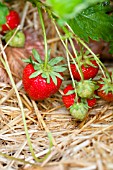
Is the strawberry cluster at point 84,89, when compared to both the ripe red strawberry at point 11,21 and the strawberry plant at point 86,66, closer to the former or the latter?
the strawberry plant at point 86,66

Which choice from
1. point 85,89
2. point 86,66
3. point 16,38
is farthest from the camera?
point 16,38

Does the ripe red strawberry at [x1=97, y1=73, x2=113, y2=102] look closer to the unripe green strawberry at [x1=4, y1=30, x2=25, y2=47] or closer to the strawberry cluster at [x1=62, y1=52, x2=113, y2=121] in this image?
the strawberry cluster at [x1=62, y1=52, x2=113, y2=121]

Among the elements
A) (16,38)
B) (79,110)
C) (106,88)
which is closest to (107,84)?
(106,88)

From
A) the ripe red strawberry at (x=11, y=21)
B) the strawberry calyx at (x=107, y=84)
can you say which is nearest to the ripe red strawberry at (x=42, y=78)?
the strawberry calyx at (x=107, y=84)

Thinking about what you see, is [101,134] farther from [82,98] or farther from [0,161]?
[0,161]

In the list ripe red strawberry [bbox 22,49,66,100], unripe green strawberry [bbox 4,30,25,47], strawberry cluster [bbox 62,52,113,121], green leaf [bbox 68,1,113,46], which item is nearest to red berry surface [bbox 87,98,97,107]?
strawberry cluster [bbox 62,52,113,121]

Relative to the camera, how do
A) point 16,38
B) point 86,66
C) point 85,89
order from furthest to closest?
point 16,38 → point 86,66 → point 85,89

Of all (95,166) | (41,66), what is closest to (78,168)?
(95,166)

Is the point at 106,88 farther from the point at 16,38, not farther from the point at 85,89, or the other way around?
the point at 16,38
